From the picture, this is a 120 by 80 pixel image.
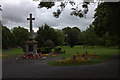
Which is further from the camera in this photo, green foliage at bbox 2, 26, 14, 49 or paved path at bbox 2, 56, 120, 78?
green foliage at bbox 2, 26, 14, 49

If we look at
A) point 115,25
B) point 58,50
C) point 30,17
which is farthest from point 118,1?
point 58,50

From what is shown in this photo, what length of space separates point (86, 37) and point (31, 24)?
3574 centimetres

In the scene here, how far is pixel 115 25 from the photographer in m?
5.74

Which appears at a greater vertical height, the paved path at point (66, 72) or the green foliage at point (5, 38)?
the green foliage at point (5, 38)

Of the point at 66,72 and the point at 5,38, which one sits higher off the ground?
the point at 5,38

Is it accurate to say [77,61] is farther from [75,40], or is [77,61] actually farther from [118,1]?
[75,40]

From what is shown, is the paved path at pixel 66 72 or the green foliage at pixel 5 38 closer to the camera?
the paved path at pixel 66 72

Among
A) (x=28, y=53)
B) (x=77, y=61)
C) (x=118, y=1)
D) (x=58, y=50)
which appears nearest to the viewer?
(x=118, y=1)

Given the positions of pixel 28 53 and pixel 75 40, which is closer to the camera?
pixel 28 53

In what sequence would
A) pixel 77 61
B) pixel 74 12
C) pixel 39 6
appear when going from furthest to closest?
pixel 77 61, pixel 74 12, pixel 39 6

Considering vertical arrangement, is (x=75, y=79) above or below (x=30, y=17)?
below

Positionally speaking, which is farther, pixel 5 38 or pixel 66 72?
pixel 5 38

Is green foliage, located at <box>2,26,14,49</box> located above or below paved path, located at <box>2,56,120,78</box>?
above

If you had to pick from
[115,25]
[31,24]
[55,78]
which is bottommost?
[55,78]
